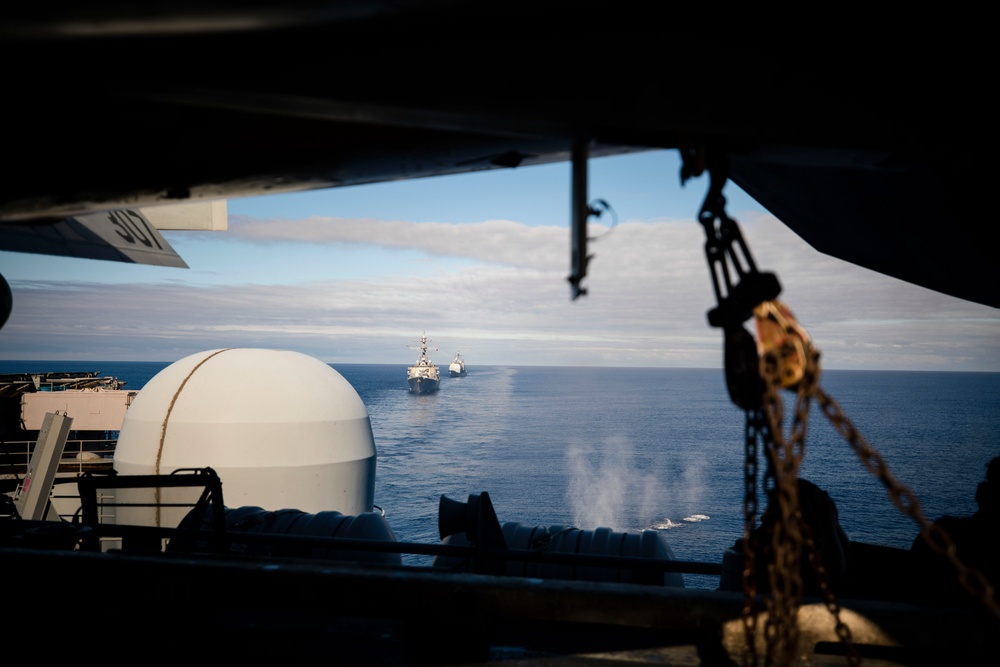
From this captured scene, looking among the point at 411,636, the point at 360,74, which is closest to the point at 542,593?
the point at 411,636

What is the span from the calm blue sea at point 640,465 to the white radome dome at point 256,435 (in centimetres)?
2604

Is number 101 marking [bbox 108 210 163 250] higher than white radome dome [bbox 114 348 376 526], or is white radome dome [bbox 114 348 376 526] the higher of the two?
number 101 marking [bbox 108 210 163 250]

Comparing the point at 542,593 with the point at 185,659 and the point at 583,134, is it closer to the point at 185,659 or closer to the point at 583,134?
the point at 185,659

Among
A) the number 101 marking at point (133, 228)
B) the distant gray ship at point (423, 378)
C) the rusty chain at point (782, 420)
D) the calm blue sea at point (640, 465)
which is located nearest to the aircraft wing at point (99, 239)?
the number 101 marking at point (133, 228)

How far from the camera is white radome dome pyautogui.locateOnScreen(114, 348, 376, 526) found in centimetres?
1341

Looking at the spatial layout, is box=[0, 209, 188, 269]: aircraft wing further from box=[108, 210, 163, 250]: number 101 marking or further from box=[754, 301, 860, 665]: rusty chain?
box=[754, 301, 860, 665]: rusty chain

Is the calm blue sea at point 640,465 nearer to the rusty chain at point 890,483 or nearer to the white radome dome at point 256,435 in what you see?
the white radome dome at point 256,435

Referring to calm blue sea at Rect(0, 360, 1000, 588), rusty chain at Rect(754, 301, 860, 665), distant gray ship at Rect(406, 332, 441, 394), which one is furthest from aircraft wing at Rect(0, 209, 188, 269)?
distant gray ship at Rect(406, 332, 441, 394)

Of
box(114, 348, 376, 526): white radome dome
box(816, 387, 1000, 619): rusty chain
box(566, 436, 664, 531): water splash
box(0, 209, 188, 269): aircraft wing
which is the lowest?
box(566, 436, 664, 531): water splash

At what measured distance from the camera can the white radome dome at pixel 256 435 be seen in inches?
528

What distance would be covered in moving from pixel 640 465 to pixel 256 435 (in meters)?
69.9

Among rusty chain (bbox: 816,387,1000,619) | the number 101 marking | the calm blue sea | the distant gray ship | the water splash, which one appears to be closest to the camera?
rusty chain (bbox: 816,387,1000,619)

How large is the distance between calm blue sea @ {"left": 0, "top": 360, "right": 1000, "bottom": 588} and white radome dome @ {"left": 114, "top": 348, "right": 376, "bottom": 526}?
2604 centimetres

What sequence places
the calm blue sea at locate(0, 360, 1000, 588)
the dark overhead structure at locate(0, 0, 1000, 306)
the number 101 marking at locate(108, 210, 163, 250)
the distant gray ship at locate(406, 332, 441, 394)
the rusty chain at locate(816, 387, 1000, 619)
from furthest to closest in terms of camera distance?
the distant gray ship at locate(406, 332, 441, 394) < the calm blue sea at locate(0, 360, 1000, 588) < the number 101 marking at locate(108, 210, 163, 250) < the dark overhead structure at locate(0, 0, 1000, 306) < the rusty chain at locate(816, 387, 1000, 619)
